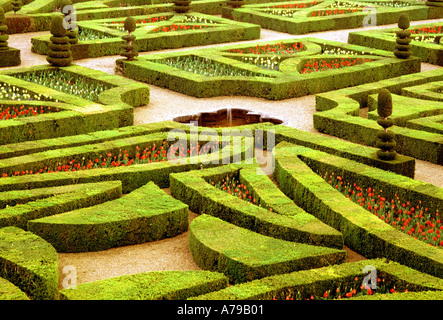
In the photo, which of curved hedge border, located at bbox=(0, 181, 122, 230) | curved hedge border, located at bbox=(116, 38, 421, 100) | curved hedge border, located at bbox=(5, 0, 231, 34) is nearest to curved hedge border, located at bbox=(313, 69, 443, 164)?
curved hedge border, located at bbox=(116, 38, 421, 100)

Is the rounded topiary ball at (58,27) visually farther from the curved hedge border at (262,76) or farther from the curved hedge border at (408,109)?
the curved hedge border at (408,109)

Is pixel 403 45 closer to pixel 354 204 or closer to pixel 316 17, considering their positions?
pixel 316 17

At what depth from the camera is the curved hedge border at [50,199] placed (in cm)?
986

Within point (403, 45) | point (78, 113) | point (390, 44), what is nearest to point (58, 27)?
A: point (78, 113)

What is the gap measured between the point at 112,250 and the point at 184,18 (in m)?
17.8

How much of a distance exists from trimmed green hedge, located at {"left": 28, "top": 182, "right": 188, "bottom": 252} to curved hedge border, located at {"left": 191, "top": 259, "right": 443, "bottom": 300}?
228cm

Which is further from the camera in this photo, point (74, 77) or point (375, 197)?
point (74, 77)

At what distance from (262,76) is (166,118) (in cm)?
405

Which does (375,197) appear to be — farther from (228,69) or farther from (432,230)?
(228,69)

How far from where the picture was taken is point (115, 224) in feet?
32.3

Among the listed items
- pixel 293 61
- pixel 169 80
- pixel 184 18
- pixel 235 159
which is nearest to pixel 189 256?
pixel 235 159

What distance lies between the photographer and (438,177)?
1275cm

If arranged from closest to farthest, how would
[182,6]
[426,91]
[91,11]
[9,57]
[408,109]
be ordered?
[408,109], [426,91], [9,57], [91,11], [182,6]

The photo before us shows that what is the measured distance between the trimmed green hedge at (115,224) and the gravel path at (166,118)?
0.11 metres
